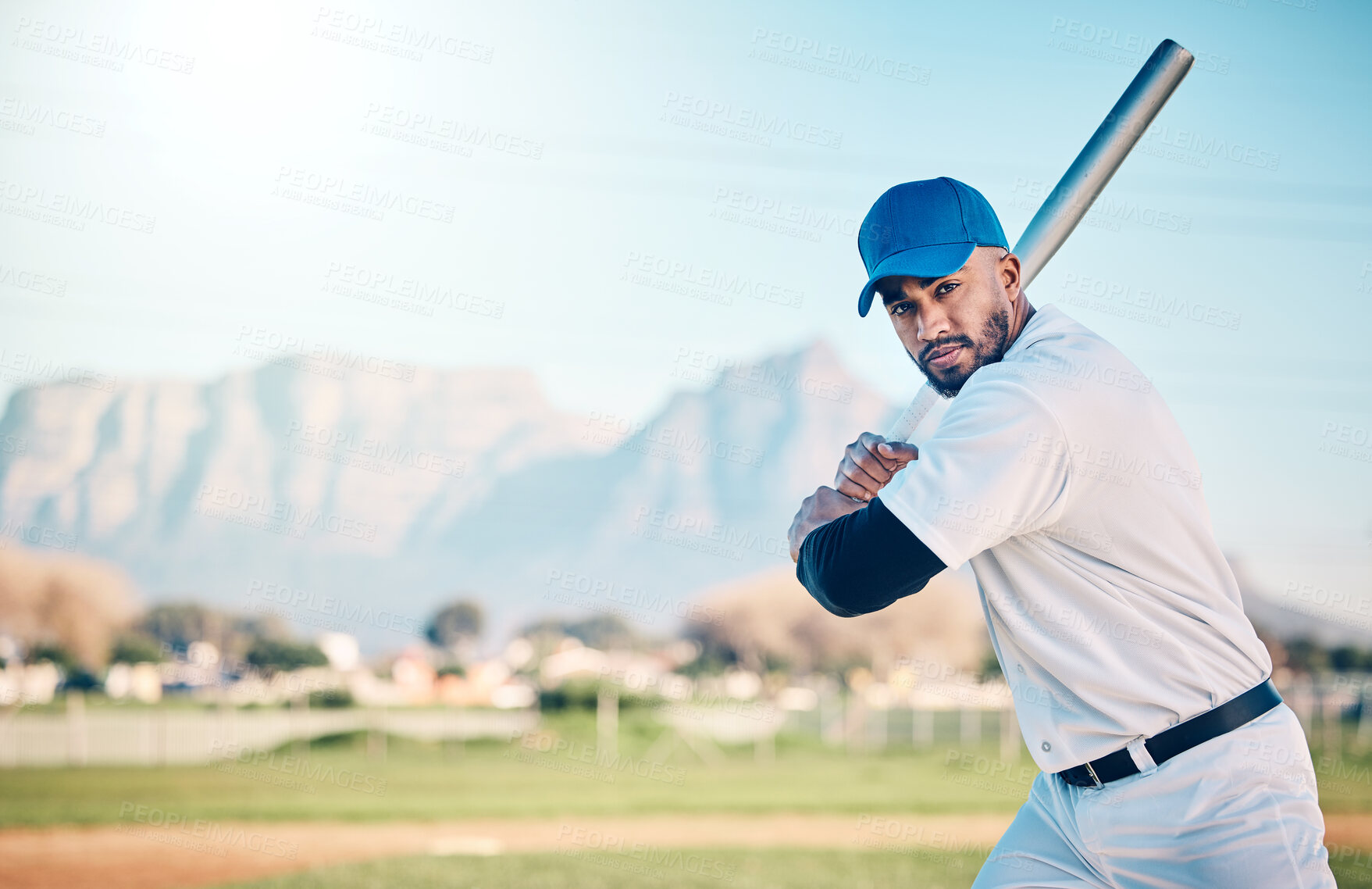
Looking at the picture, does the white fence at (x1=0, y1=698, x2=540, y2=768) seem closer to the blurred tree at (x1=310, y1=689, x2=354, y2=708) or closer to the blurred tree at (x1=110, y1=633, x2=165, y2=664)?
the blurred tree at (x1=310, y1=689, x2=354, y2=708)

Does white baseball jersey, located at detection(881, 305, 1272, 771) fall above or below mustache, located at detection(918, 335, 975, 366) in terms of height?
below

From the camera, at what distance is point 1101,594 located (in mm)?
2020

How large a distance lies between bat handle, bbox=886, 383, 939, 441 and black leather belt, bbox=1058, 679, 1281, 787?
936 millimetres

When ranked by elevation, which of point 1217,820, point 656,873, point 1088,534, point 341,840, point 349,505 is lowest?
point 349,505

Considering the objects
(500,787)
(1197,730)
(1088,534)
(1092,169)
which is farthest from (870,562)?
(500,787)

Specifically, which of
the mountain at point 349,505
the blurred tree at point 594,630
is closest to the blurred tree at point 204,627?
the blurred tree at point 594,630

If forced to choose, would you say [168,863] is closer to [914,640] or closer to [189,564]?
[914,640]

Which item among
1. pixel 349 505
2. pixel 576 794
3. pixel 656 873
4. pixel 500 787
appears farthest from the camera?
pixel 349 505

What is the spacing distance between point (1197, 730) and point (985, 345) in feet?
2.85

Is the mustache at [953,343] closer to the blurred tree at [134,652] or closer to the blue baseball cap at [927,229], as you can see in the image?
the blue baseball cap at [927,229]

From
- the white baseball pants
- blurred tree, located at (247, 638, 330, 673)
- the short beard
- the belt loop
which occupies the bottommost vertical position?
blurred tree, located at (247, 638, 330, 673)

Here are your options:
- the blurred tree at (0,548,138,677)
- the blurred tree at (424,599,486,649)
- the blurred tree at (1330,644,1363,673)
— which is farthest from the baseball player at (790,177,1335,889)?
the blurred tree at (424,599,486,649)

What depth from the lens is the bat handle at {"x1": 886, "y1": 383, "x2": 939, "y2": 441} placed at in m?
2.71

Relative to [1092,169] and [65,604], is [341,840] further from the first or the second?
[65,604]
